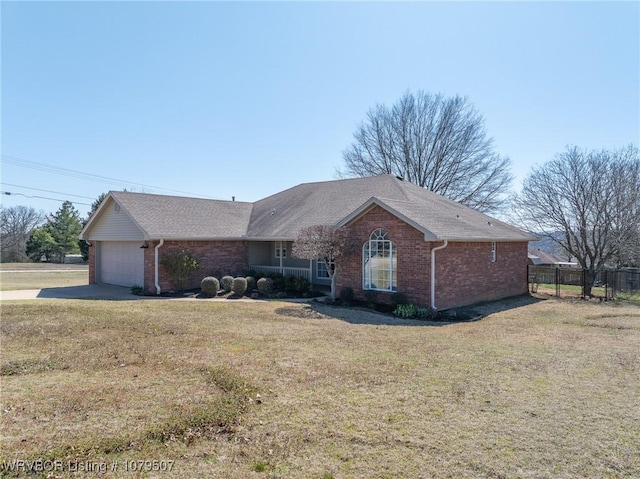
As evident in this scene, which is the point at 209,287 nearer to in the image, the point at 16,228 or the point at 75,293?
the point at 75,293

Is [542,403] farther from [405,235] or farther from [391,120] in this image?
[391,120]

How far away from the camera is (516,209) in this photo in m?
27.2

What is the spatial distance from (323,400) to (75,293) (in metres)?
16.8

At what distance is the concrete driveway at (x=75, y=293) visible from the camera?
674 inches

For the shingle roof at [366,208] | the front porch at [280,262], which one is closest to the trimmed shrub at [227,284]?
the front porch at [280,262]

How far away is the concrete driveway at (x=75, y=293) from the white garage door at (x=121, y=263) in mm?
627

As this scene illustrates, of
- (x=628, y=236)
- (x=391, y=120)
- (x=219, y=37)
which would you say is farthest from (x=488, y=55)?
(x=391, y=120)

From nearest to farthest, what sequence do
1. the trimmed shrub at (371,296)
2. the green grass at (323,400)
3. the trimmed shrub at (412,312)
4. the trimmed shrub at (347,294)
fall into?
the green grass at (323,400)
the trimmed shrub at (412,312)
the trimmed shrub at (371,296)
the trimmed shrub at (347,294)

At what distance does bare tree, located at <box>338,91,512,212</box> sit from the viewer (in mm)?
34406

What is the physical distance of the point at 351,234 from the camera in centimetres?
1584

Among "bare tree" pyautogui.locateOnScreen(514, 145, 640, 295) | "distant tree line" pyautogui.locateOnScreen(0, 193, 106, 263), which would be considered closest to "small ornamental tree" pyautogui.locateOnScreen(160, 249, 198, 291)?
"bare tree" pyautogui.locateOnScreen(514, 145, 640, 295)

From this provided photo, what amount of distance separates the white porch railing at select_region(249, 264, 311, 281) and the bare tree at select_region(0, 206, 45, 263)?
4213 cm

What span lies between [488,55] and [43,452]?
16.4 meters

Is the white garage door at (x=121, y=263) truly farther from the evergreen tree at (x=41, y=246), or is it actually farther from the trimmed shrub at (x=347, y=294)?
the evergreen tree at (x=41, y=246)
